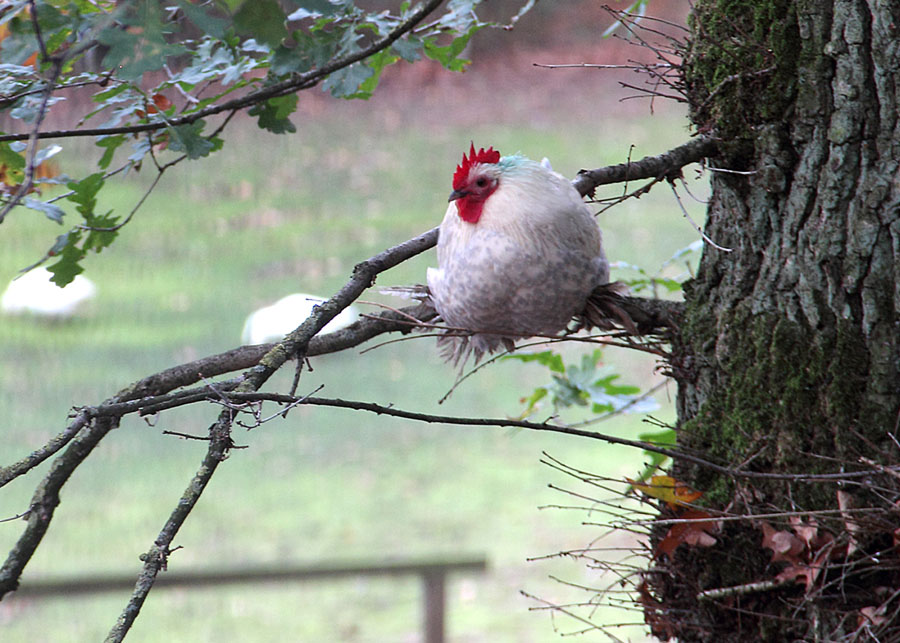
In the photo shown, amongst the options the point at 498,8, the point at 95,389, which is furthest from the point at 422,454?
the point at 498,8

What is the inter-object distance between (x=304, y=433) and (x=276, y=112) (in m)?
3.04

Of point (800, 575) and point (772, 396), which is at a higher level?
point (772, 396)

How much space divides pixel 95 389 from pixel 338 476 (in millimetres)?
1267

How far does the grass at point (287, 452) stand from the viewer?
10.7ft

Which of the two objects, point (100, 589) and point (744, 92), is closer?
point (744, 92)

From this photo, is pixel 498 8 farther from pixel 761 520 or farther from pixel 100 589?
pixel 761 520

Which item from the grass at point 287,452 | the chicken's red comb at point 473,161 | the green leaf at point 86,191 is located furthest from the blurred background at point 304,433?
the chicken's red comb at point 473,161

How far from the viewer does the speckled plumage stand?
112 centimetres

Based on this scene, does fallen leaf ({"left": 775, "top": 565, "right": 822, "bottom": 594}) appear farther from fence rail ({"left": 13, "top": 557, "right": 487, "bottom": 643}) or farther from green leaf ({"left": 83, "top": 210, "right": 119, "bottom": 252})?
fence rail ({"left": 13, "top": 557, "right": 487, "bottom": 643})

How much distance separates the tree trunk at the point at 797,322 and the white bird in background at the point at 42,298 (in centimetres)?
437

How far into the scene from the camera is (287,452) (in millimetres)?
4117

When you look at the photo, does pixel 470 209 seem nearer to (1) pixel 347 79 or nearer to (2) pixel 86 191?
(1) pixel 347 79

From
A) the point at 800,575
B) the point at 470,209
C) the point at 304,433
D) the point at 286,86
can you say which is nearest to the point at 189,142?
the point at 286,86

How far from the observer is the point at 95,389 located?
425 cm
